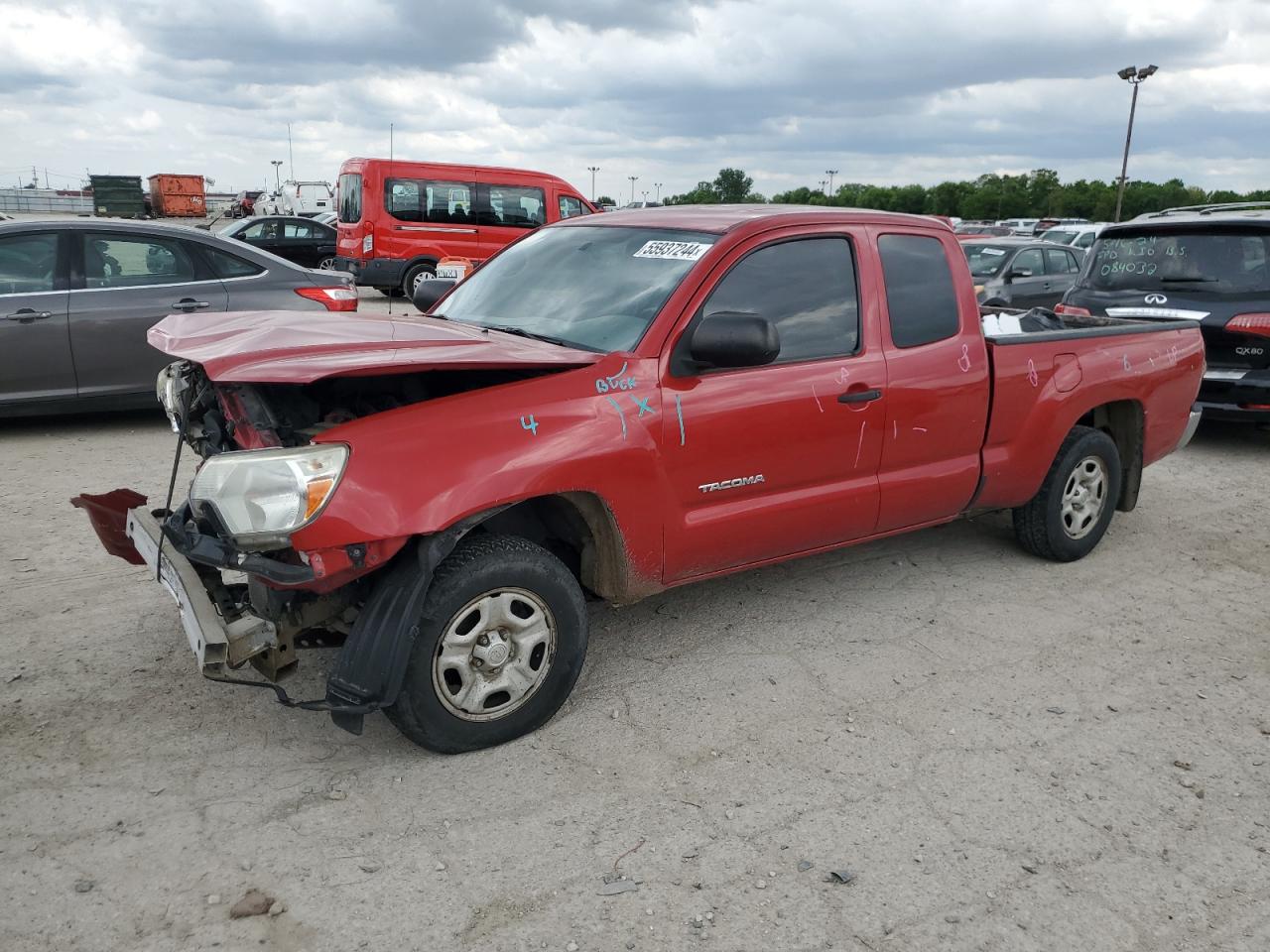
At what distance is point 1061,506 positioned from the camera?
204 inches

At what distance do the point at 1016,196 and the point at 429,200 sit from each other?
234ft

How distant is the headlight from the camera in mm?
2877

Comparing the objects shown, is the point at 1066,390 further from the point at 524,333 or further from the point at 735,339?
the point at 524,333

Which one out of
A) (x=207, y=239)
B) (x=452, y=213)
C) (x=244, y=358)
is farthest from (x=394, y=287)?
(x=244, y=358)

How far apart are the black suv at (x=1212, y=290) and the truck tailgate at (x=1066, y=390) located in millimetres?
2222

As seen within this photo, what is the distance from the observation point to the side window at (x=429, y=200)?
16156 millimetres

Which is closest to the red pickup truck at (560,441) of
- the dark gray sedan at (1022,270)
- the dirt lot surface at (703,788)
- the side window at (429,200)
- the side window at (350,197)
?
the dirt lot surface at (703,788)

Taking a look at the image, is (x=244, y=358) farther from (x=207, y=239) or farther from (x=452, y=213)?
(x=452, y=213)

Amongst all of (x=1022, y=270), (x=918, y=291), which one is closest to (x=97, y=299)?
(x=918, y=291)

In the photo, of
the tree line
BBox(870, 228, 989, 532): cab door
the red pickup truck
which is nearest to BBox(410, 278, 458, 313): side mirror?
→ the red pickup truck

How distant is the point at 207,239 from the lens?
24.8 feet

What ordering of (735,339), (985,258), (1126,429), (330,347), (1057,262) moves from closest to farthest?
(330,347)
(735,339)
(1126,429)
(985,258)
(1057,262)

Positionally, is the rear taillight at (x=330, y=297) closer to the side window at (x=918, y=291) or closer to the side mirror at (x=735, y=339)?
the side window at (x=918, y=291)

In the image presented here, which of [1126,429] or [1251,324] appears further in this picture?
[1251,324]
